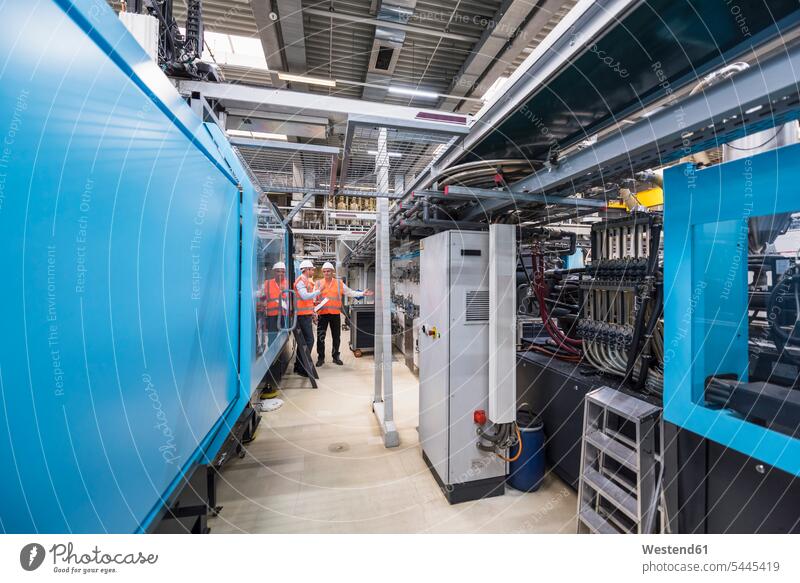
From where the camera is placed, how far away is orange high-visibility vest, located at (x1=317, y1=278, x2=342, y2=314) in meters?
4.87

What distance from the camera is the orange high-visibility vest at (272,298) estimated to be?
2.31 m

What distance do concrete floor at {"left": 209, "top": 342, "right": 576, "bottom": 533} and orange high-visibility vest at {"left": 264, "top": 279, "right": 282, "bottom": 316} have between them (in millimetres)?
1050

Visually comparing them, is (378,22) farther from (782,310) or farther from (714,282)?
(782,310)

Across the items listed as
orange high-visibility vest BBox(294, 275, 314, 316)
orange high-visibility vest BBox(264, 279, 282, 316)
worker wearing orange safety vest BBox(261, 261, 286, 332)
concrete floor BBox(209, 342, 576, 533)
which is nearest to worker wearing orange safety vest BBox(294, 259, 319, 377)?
orange high-visibility vest BBox(294, 275, 314, 316)

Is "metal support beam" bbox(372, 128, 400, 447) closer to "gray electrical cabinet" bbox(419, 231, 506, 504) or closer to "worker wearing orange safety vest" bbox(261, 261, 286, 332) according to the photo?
"gray electrical cabinet" bbox(419, 231, 506, 504)

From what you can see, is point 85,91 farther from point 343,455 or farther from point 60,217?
point 343,455

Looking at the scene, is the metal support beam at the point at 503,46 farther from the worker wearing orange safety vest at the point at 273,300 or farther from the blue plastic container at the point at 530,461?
the blue plastic container at the point at 530,461

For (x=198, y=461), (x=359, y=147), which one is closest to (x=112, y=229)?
(x=198, y=461)

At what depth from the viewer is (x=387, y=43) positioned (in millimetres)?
2340

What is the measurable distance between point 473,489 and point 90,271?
2.12 m

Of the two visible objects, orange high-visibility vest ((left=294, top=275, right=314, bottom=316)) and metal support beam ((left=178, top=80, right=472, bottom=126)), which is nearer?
metal support beam ((left=178, top=80, right=472, bottom=126))

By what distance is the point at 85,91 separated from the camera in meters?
0.53

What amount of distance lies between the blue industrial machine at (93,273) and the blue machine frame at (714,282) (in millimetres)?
1449

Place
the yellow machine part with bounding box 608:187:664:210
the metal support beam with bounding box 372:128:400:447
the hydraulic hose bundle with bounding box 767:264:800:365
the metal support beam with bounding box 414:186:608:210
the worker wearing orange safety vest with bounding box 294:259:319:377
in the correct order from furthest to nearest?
the worker wearing orange safety vest with bounding box 294:259:319:377, the metal support beam with bounding box 372:128:400:447, the yellow machine part with bounding box 608:187:664:210, the metal support beam with bounding box 414:186:608:210, the hydraulic hose bundle with bounding box 767:264:800:365
